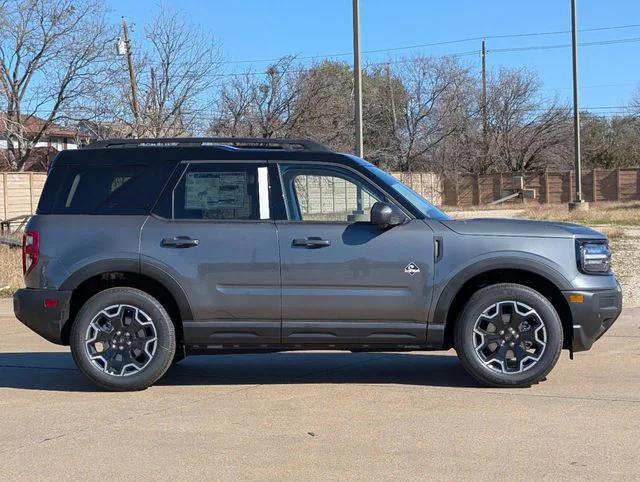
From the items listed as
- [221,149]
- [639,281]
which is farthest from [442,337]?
[639,281]

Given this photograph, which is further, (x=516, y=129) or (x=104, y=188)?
(x=516, y=129)

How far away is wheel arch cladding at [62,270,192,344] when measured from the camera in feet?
23.6

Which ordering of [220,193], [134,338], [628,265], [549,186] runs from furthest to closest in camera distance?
[549,186] < [628,265] < [220,193] < [134,338]

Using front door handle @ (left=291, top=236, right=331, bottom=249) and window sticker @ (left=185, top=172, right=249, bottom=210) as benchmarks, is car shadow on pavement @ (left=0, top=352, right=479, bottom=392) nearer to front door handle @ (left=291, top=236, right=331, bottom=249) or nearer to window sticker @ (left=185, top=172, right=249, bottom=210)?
front door handle @ (left=291, top=236, right=331, bottom=249)

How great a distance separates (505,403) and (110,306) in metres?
3.25

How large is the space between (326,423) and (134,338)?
6.37 ft

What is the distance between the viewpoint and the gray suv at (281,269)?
6.89 meters

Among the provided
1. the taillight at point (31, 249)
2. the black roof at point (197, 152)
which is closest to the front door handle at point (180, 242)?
the black roof at point (197, 152)

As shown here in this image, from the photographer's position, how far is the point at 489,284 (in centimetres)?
707

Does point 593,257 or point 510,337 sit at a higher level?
point 593,257

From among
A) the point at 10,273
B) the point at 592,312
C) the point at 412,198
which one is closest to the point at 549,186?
the point at 10,273

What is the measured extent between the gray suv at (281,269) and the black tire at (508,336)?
1 centimetres

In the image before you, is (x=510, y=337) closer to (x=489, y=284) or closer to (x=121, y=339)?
(x=489, y=284)

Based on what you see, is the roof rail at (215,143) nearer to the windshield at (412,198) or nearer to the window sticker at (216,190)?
the window sticker at (216,190)
